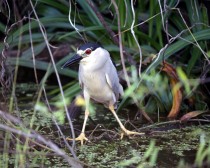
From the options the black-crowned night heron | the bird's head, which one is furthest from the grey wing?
the bird's head

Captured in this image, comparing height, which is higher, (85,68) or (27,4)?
(27,4)

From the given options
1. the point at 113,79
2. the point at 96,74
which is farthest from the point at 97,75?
the point at 113,79

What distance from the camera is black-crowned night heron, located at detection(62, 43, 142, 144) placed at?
191 inches

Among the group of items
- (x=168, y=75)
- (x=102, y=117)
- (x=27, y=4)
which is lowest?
(x=102, y=117)

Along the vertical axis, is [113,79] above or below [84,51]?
below

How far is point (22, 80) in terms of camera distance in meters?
6.86

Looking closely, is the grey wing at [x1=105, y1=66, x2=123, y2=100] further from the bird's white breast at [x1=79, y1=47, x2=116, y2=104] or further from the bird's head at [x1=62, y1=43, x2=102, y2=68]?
the bird's head at [x1=62, y1=43, x2=102, y2=68]

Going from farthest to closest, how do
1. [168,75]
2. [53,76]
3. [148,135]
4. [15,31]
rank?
[53,76], [15,31], [168,75], [148,135]

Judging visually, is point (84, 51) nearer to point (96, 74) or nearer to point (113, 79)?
point (96, 74)

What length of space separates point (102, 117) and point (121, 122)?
0.31m

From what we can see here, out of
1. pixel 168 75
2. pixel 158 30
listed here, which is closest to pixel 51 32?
pixel 158 30

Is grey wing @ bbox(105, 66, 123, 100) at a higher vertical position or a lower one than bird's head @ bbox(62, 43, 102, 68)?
lower

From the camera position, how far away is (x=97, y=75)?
16.2ft

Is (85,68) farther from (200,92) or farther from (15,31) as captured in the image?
(15,31)
